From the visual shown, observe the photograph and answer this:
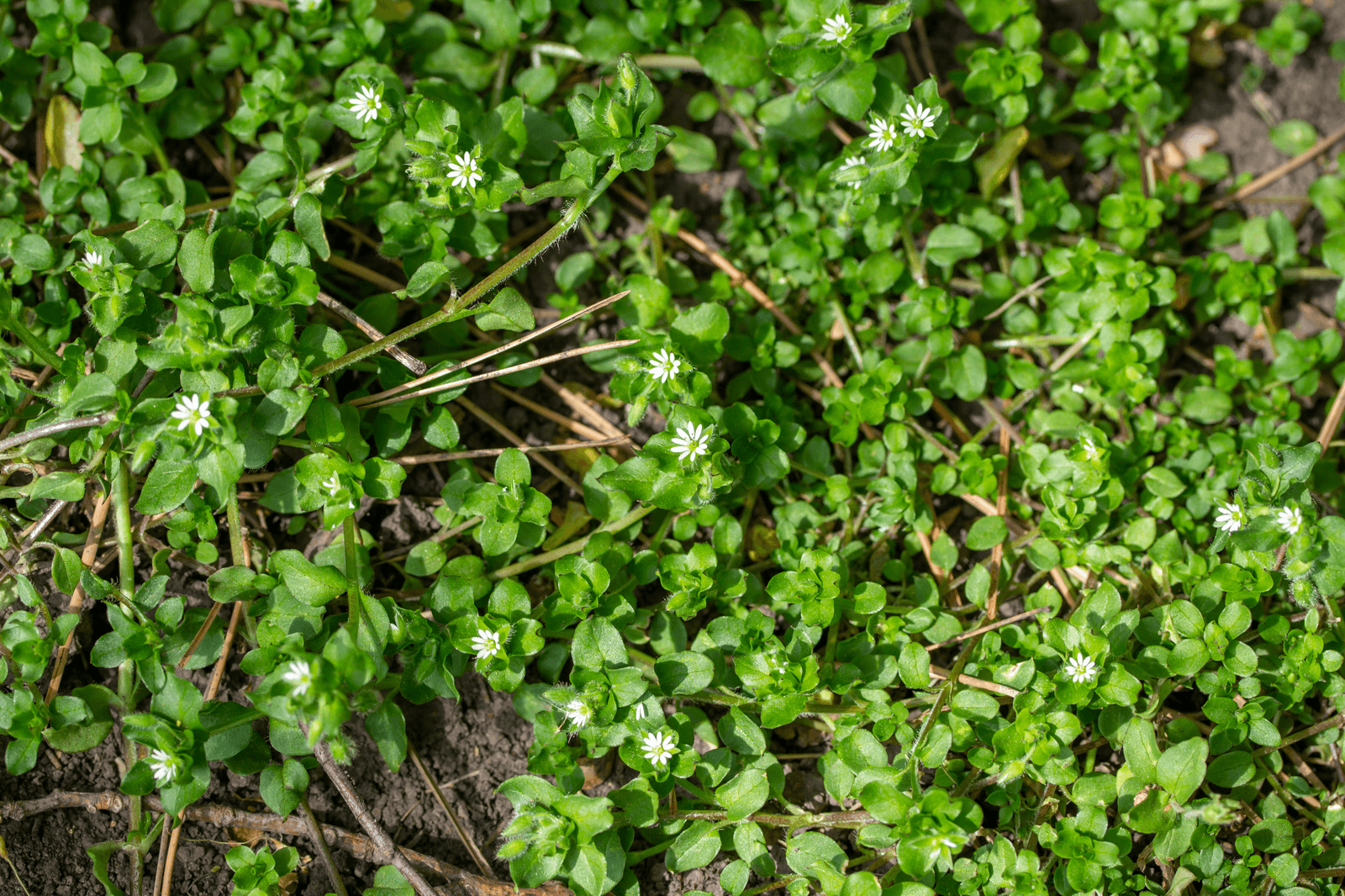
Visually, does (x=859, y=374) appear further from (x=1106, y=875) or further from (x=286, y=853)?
(x=286, y=853)

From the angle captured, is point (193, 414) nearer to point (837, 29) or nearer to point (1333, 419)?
point (837, 29)

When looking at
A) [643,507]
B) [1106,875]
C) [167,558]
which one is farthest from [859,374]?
[167,558]

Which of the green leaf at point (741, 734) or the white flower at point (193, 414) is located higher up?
the white flower at point (193, 414)

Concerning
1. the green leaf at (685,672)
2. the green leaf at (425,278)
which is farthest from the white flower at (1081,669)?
the green leaf at (425,278)

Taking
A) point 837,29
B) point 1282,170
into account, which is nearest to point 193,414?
point 837,29

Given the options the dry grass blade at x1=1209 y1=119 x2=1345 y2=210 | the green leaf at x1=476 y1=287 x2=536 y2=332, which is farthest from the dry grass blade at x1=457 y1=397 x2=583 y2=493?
the dry grass blade at x1=1209 y1=119 x2=1345 y2=210

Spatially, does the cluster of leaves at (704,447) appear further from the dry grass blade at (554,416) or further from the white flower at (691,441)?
the dry grass blade at (554,416)

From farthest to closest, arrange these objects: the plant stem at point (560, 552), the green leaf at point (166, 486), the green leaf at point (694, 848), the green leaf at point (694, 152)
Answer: the green leaf at point (694, 152) → the plant stem at point (560, 552) → the green leaf at point (694, 848) → the green leaf at point (166, 486)
